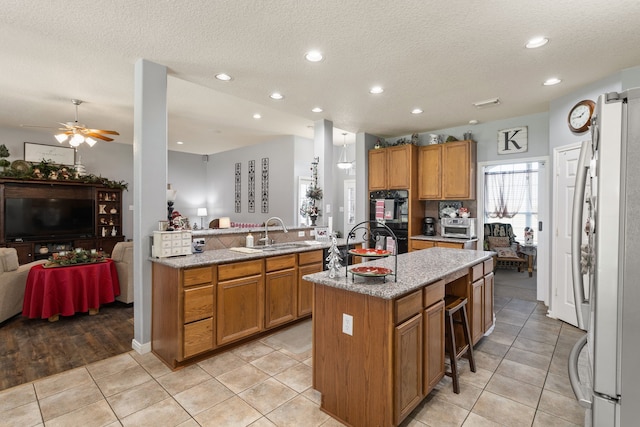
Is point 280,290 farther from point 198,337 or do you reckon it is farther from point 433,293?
point 433,293

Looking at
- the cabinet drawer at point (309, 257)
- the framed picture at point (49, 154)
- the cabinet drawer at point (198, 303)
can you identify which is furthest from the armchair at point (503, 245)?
the framed picture at point (49, 154)

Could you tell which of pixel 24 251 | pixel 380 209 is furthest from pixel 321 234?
pixel 24 251

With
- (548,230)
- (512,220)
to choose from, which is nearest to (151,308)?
(548,230)

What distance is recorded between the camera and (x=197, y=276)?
104 inches

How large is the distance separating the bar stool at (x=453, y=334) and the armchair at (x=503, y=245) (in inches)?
176

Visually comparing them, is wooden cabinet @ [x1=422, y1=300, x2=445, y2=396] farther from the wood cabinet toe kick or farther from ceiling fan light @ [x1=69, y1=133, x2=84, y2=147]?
ceiling fan light @ [x1=69, y1=133, x2=84, y2=147]

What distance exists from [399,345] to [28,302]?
4.25 m

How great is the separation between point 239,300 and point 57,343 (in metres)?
1.87

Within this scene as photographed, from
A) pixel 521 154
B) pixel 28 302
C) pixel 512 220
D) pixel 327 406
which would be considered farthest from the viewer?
pixel 512 220

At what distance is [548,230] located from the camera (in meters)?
4.30

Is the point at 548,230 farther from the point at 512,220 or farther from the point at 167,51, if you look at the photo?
the point at 167,51

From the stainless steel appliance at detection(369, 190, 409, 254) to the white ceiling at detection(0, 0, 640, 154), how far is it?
148cm

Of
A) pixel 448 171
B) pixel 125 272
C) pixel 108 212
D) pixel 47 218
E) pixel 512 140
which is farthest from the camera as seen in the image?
pixel 108 212

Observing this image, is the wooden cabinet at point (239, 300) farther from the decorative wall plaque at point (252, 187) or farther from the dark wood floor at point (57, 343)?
the decorative wall plaque at point (252, 187)
